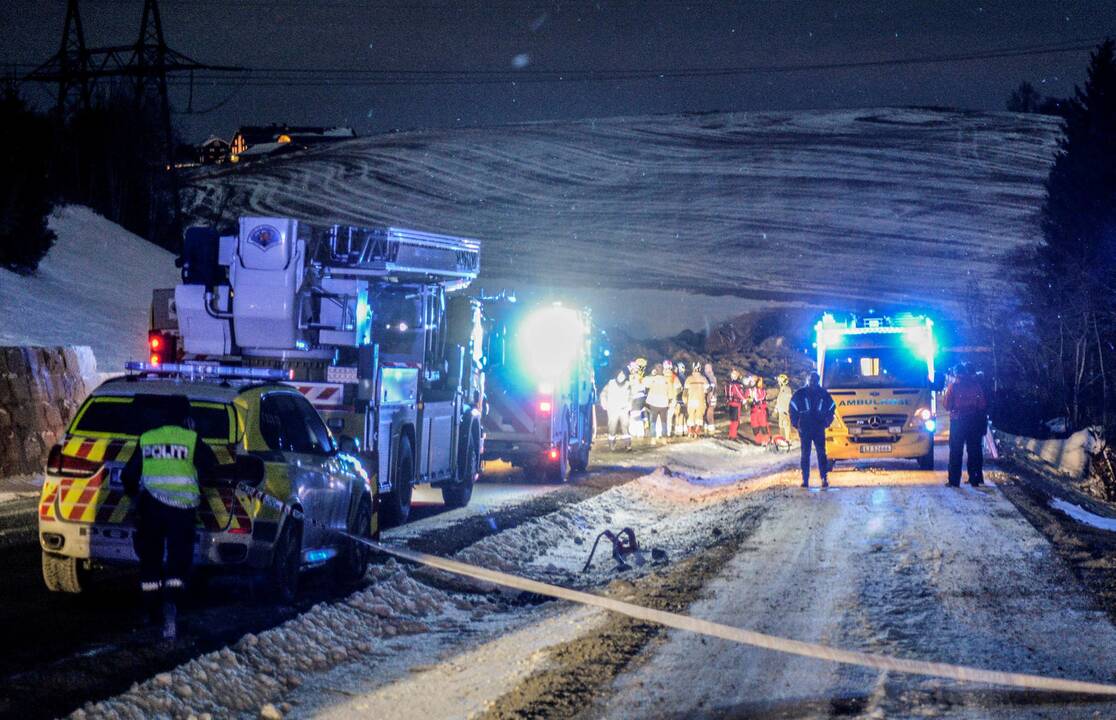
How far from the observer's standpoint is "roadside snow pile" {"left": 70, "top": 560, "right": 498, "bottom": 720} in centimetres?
794

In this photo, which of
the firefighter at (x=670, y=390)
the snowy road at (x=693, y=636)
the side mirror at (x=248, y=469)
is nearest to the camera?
the snowy road at (x=693, y=636)

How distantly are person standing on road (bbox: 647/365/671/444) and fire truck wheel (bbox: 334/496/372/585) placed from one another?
23084mm

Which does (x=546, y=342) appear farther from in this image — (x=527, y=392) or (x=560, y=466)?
(x=560, y=466)

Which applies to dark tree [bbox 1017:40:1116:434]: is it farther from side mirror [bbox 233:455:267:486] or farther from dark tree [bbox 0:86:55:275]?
dark tree [bbox 0:86:55:275]

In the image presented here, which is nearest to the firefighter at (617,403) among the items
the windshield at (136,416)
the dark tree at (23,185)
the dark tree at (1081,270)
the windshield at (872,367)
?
the windshield at (872,367)

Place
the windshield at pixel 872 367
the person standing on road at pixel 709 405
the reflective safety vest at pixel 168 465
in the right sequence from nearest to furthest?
the reflective safety vest at pixel 168 465, the windshield at pixel 872 367, the person standing on road at pixel 709 405

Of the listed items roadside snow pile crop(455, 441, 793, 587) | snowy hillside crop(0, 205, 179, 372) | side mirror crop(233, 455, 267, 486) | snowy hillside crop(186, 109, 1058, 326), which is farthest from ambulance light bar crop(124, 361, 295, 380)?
snowy hillside crop(186, 109, 1058, 326)

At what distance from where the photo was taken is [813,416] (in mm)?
22359

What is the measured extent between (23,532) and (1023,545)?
415 inches

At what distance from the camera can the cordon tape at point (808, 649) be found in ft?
28.1

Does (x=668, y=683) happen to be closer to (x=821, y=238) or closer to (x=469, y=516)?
(x=469, y=516)

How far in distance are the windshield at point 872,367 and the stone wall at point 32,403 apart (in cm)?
1314

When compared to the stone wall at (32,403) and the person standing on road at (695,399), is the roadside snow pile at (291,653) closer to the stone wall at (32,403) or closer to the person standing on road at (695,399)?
the stone wall at (32,403)

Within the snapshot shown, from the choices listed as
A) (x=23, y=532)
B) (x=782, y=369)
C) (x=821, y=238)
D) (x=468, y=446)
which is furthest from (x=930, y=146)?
(x=23, y=532)
